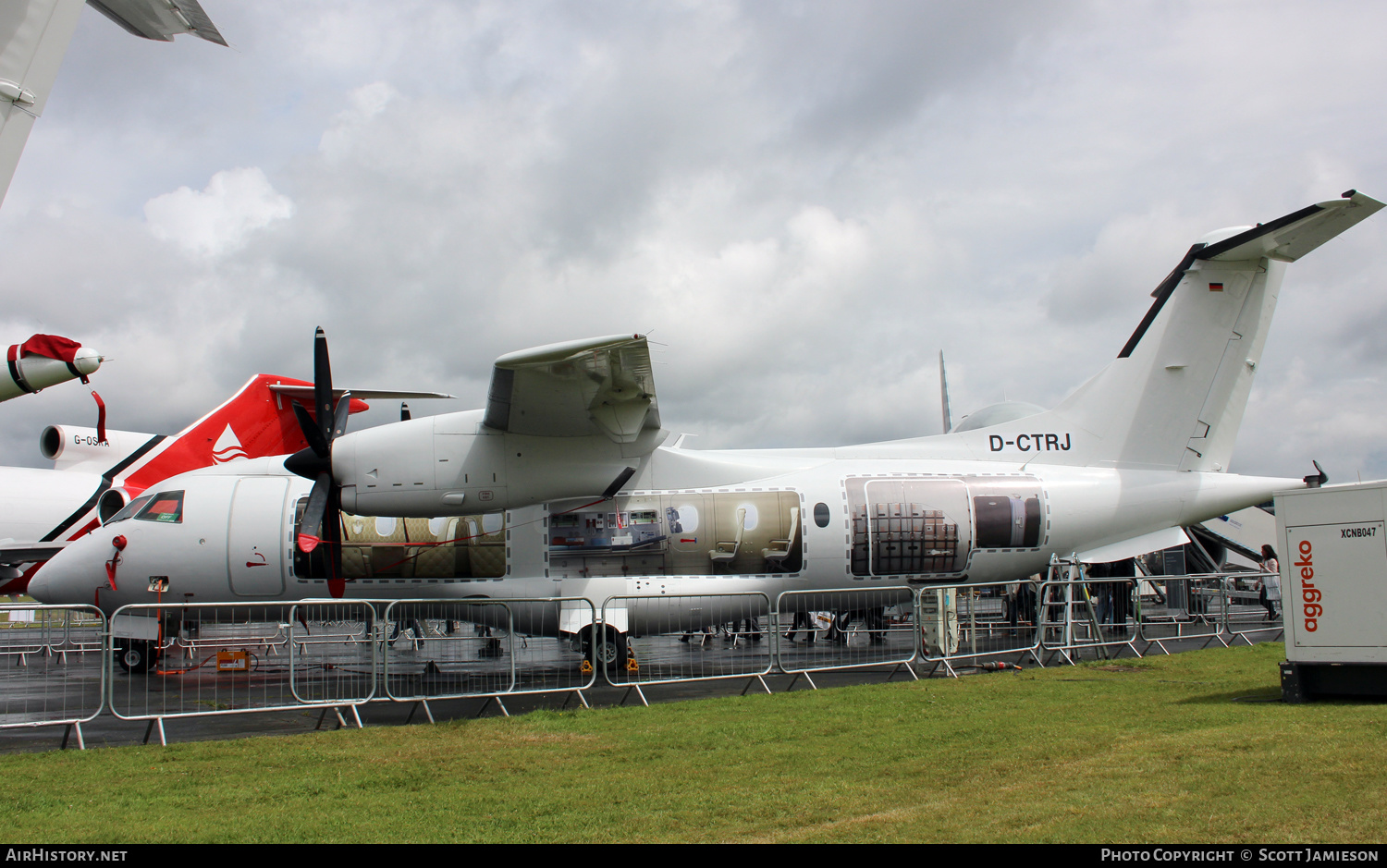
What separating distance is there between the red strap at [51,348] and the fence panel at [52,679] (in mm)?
2733

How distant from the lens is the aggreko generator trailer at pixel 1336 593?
8.10 m

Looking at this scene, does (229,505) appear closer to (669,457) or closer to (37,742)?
(37,742)

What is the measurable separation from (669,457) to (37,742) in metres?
8.50

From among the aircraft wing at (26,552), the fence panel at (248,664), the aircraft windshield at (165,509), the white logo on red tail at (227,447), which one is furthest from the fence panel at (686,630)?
the aircraft wing at (26,552)

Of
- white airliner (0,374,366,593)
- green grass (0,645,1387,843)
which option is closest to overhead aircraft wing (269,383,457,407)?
white airliner (0,374,366,593)

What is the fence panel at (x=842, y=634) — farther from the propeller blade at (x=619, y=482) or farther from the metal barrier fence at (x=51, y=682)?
the metal barrier fence at (x=51, y=682)

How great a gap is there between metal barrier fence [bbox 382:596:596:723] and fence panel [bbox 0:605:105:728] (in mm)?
3015

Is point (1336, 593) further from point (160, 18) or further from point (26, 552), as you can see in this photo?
point (26, 552)

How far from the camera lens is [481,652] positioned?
36.8 ft

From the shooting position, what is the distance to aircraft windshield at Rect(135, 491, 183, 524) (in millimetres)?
13742

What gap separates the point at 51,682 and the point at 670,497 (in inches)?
353

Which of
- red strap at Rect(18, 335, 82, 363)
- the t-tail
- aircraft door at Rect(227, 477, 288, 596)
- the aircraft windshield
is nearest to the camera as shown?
red strap at Rect(18, 335, 82, 363)

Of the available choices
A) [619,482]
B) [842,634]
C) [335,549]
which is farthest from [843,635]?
[335,549]

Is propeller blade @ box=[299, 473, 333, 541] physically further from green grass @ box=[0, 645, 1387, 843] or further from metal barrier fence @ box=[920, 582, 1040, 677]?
metal barrier fence @ box=[920, 582, 1040, 677]
